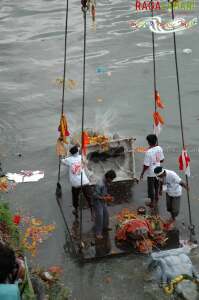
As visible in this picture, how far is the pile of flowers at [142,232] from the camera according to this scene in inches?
389

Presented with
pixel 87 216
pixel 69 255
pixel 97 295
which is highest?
pixel 87 216

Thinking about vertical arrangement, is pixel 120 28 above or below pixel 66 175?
above

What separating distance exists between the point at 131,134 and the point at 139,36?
9005 mm

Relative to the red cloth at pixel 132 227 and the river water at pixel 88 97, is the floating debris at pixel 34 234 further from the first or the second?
the red cloth at pixel 132 227

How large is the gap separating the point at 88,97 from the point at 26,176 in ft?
16.8

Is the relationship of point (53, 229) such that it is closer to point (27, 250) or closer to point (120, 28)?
point (27, 250)

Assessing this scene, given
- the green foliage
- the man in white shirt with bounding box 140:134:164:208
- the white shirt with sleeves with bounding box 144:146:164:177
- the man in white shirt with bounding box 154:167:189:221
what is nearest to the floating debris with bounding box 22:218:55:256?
the green foliage

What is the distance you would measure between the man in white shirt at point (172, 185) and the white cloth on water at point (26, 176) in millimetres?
3733

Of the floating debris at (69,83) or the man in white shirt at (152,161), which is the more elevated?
the floating debris at (69,83)

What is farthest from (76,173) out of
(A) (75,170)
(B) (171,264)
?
(B) (171,264)

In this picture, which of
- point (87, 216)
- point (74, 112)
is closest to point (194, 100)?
point (74, 112)

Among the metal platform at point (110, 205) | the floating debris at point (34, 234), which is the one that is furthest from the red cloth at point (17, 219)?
the metal platform at point (110, 205)

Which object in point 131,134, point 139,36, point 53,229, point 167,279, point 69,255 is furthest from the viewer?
point 139,36

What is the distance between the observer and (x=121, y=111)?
53.0 feet
